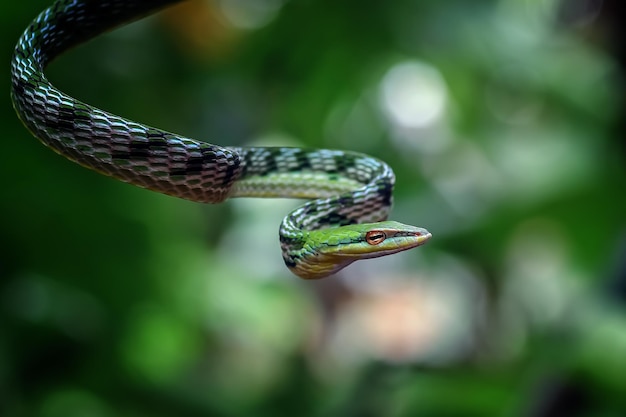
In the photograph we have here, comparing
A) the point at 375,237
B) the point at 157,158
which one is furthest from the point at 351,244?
the point at 157,158

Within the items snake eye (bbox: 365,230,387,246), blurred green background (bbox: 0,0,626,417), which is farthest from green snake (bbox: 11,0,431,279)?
blurred green background (bbox: 0,0,626,417)

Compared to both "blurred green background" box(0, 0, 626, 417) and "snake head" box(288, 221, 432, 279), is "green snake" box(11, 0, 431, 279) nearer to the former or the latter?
"snake head" box(288, 221, 432, 279)

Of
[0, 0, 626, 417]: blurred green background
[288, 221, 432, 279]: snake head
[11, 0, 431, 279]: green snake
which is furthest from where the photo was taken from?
[0, 0, 626, 417]: blurred green background

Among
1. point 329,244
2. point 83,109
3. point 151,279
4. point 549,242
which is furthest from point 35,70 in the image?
point 549,242

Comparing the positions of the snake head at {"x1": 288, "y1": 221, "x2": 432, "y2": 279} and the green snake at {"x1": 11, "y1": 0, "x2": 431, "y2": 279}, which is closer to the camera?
the green snake at {"x1": 11, "y1": 0, "x2": 431, "y2": 279}

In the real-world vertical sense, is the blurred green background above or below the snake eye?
below

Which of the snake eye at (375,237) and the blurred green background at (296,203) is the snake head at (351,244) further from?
the blurred green background at (296,203)

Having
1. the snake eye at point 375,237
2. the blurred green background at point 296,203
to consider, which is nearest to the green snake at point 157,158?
the snake eye at point 375,237

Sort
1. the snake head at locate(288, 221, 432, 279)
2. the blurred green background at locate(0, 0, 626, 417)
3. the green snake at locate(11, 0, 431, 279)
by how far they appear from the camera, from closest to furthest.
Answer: the green snake at locate(11, 0, 431, 279) < the snake head at locate(288, 221, 432, 279) < the blurred green background at locate(0, 0, 626, 417)
